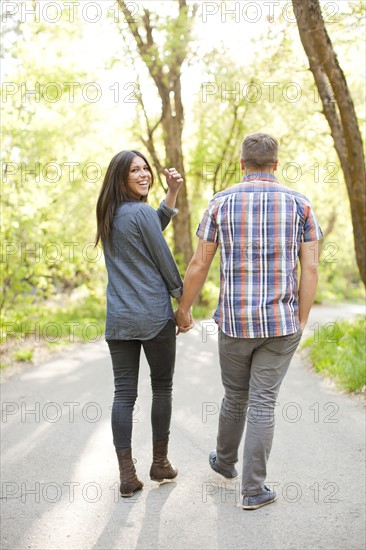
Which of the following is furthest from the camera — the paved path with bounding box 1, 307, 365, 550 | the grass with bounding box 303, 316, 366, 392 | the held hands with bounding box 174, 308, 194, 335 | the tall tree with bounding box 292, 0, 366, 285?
the tall tree with bounding box 292, 0, 366, 285

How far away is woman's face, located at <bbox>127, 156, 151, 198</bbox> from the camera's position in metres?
4.13

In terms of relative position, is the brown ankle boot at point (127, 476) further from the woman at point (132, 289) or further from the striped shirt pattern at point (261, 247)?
the striped shirt pattern at point (261, 247)

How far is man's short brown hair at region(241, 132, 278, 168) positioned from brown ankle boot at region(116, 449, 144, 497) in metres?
1.95

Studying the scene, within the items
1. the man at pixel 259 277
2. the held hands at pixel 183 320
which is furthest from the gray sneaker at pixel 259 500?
the held hands at pixel 183 320

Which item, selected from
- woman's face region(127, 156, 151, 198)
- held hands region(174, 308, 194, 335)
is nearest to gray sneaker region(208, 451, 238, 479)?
held hands region(174, 308, 194, 335)

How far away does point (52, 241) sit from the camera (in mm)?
10406

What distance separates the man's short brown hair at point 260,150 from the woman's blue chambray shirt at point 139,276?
686mm

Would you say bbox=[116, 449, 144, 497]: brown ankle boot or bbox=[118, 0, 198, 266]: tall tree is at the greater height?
bbox=[118, 0, 198, 266]: tall tree

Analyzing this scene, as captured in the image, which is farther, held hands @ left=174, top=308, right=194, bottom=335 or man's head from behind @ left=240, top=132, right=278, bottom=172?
held hands @ left=174, top=308, right=194, bottom=335

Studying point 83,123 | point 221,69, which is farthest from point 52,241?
point 83,123

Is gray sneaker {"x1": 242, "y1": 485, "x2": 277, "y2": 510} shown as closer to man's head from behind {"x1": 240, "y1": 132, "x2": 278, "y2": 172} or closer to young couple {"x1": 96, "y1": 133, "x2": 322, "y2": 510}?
young couple {"x1": 96, "y1": 133, "x2": 322, "y2": 510}

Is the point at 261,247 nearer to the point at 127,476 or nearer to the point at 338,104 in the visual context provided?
the point at 127,476

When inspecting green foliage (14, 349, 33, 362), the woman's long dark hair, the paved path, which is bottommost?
the paved path

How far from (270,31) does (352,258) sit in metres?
32.4
